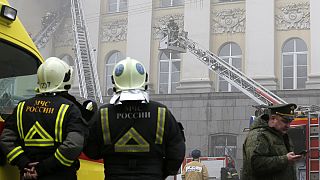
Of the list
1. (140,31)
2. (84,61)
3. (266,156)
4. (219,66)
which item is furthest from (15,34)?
(140,31)

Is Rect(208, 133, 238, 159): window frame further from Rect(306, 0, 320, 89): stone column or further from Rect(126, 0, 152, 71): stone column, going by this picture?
Rect(126, 0, 152, 71): stone column

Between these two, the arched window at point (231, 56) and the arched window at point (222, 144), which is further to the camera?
the arched window at point (231, 56)

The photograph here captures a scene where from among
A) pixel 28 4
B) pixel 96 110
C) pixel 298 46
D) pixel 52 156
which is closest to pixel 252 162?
pixel 96 110

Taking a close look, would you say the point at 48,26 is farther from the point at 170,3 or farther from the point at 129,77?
the point at 129,77

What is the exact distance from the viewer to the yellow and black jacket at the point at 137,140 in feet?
10.2

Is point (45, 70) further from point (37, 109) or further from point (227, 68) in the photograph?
point (227, 68)

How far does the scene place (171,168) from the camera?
3209 millimetres

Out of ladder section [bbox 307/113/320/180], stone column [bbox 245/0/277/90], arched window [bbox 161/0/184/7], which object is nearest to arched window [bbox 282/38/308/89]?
stone column [bbox 245/0/277/90]

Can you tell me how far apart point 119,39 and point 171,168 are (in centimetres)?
2146

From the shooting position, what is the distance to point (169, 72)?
2309cm

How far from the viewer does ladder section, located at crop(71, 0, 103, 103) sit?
791 inches

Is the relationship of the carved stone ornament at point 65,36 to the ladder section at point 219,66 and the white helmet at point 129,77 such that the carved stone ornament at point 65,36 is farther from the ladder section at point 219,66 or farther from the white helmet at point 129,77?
the white helmet at point 129,77

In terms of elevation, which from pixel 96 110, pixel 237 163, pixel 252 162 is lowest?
pixel 237 163

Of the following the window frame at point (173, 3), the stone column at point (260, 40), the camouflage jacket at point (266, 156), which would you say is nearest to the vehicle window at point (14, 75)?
the camouflage jacket at point (266, 156)
